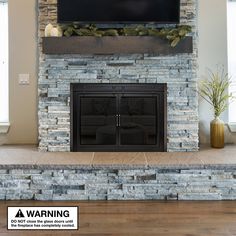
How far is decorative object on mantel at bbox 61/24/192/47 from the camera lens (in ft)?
11.2

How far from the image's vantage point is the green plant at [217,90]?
12.4 ft

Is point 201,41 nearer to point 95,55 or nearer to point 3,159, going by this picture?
point 95,55

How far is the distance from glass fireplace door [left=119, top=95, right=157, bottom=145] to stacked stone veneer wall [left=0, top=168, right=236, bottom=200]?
0.78m

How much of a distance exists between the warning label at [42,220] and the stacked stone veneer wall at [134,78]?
1398 mm

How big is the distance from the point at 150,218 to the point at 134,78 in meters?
1.57

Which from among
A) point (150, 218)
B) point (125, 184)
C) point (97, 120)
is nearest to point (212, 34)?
point (97, 120)

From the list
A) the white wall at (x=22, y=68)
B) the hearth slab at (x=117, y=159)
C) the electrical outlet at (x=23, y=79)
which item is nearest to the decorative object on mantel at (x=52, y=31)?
the white wall at (x=22, y=68)

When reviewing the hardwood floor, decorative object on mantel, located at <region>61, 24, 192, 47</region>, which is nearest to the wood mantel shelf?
decorative object on mantel, located at <region>61, 24, 192, 47</region>

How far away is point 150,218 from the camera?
2561 millimetres

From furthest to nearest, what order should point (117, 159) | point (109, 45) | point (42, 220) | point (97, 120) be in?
1. point (97, 120)
2. point (109, 45)
3. point (117, 159)
4. point (42, 220)

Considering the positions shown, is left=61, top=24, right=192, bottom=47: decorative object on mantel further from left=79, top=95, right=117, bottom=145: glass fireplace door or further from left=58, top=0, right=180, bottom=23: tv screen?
left=79, top=95, right=117, bottom=145: glass fireplace door

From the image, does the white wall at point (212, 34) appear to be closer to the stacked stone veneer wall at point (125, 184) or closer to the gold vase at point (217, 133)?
the gold vase at point (217, 133)

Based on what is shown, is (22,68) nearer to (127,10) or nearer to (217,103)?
(127,10)

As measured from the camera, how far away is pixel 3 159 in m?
3.20
